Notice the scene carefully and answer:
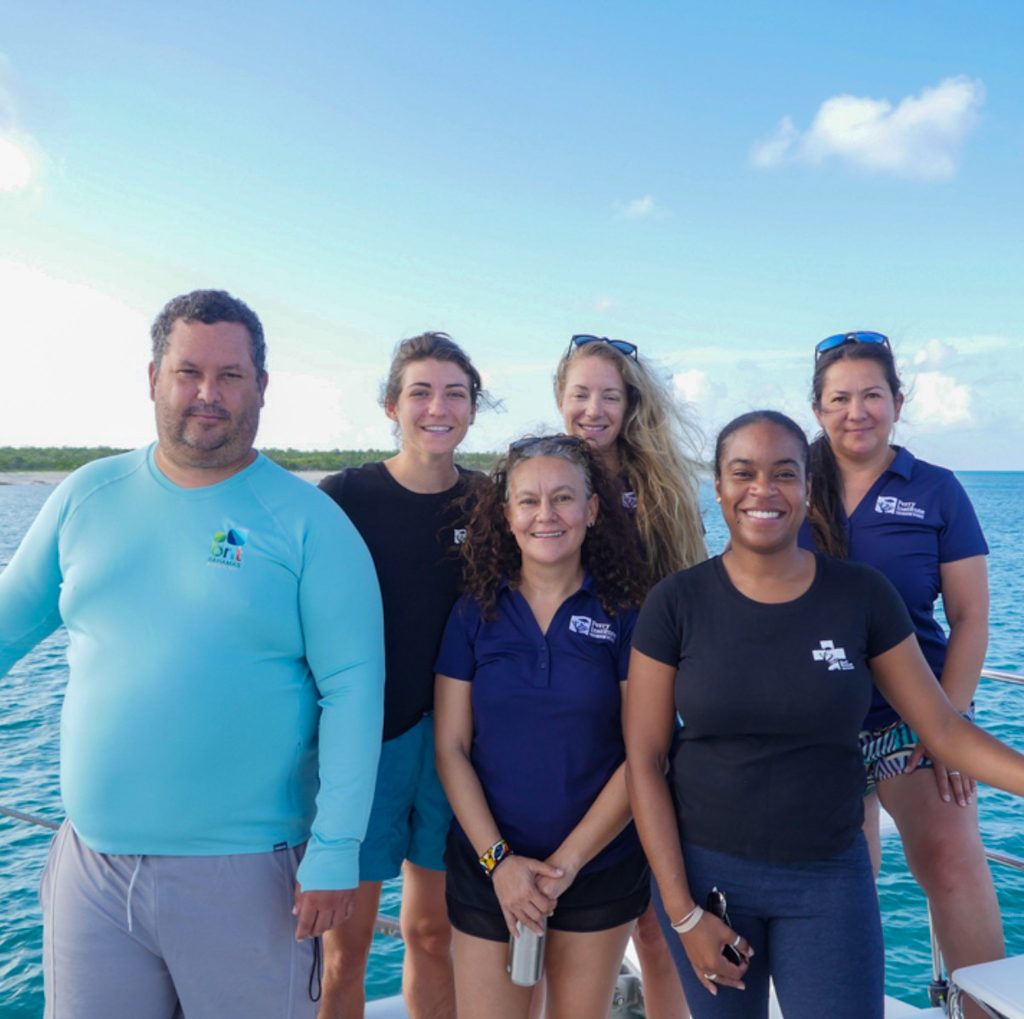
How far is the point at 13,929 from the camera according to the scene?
6.51 meters

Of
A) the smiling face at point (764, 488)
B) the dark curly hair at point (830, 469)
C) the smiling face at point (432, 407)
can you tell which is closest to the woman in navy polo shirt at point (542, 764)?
the smiling face at point (432, 407)

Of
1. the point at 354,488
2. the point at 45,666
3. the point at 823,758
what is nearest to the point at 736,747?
the point at 823,758

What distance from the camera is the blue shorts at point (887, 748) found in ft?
8.70

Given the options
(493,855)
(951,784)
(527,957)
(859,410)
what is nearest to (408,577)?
(493,855)

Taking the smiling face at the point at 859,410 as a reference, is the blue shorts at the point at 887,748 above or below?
below

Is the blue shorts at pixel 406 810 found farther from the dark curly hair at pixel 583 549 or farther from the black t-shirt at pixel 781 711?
the black t-shirt at pixel 781 711

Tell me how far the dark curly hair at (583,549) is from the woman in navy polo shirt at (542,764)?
0.01m

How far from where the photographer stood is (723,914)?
6.94 ft

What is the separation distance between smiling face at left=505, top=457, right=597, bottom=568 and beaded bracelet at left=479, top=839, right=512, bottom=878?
0.81m

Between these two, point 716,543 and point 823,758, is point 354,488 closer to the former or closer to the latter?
point 823,758

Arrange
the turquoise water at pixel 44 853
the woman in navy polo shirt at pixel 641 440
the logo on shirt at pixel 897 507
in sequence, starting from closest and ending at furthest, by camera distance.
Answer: the logo on shirt at pixel 897 507, the woman in navy polo shirt at pixel 641 440, the turquoise water at pixel 44 853

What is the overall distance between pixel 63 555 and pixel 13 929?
583 centimetres

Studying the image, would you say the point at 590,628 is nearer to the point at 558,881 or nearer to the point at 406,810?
the point at 558,881

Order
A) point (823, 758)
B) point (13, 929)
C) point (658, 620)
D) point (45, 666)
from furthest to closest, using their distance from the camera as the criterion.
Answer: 1. point (45, 666)
2. point (13, 929)
3. point (658, 620)
4. point (823, 758)
